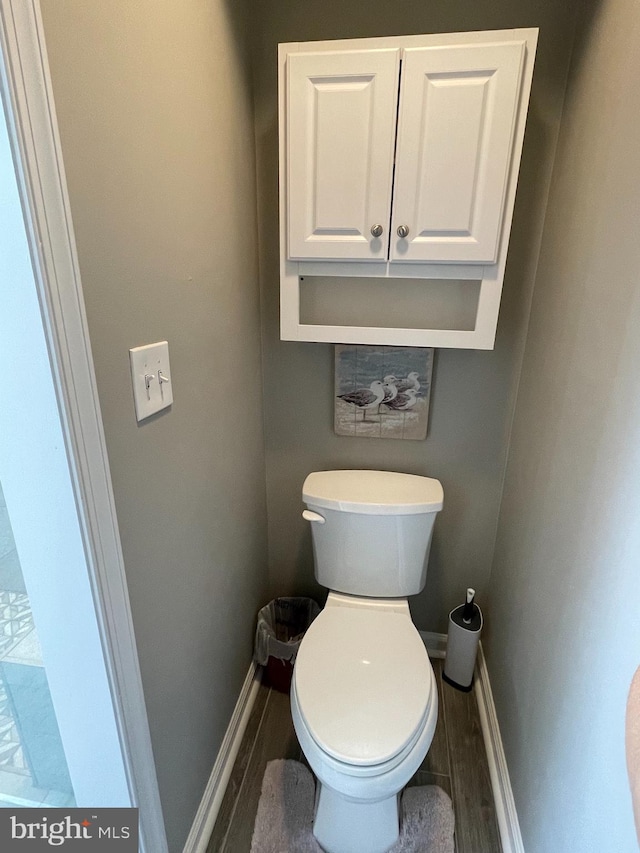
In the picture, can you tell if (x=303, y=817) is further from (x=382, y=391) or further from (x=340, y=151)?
(x=340, y=151)

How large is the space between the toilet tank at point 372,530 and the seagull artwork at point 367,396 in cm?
25

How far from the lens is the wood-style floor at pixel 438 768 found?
3.98 feet

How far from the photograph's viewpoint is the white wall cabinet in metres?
1.04

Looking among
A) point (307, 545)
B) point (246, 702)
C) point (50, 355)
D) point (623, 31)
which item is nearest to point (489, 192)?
point (623, 31)

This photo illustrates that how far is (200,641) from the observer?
3.69 ft

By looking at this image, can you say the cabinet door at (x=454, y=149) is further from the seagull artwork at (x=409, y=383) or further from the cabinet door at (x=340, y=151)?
the seagull artwork at (x=409, y=383)


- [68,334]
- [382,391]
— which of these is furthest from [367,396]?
[68,334]

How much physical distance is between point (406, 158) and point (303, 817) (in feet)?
5.87

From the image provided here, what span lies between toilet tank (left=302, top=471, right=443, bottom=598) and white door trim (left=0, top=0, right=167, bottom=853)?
72cm

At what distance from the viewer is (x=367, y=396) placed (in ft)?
5.01

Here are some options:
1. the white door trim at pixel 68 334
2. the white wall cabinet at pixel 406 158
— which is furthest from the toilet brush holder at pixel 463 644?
the white door trim at pixel 68 334

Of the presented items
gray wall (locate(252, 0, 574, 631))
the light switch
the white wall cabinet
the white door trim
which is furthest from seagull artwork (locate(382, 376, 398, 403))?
the white door trim

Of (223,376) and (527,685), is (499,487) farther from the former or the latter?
(223,376)

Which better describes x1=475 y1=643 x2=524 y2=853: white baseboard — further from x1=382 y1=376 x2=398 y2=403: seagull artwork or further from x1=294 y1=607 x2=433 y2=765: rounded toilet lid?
x1=382 y1=376 x2=398 y2=403: seagull artwork
